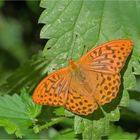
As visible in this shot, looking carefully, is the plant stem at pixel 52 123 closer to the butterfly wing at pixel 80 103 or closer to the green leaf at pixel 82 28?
the green leaf at pixel 82 28

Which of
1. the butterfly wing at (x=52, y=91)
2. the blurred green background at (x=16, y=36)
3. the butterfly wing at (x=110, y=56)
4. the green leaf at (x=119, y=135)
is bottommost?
the green leaf at (x=119, y=135)

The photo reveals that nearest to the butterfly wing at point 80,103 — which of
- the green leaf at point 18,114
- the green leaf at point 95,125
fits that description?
the green leaf at point 95,125

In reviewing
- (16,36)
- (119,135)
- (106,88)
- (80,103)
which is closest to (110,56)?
(106,88)

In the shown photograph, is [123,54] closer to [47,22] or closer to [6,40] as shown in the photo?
[47,22]

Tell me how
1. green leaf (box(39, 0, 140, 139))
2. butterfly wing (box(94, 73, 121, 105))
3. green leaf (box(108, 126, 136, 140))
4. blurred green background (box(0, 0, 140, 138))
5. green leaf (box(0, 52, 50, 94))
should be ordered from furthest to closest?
blurred green background (box(0, 0, 140, 138))
green leaf (box(108, 126, 136, 140))
green leaf (box(0, 52, 50, 94))
green leaf (box(39, 0, 140, 139))
butterfly wing (box(94, 73, 121, 105))

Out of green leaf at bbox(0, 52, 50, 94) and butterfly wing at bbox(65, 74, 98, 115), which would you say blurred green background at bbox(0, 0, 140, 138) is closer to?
green leaf at bbox(0, 52, 50, 94)

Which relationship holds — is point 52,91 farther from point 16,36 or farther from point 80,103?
point 16,36

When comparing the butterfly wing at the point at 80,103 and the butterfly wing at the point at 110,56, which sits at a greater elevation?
the butterfly wing at the point at 110,56

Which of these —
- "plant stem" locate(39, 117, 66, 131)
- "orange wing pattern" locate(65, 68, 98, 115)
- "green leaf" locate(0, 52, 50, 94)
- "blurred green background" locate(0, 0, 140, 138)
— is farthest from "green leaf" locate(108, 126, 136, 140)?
"blurred green background" locate(0, 0, 140, 138)
